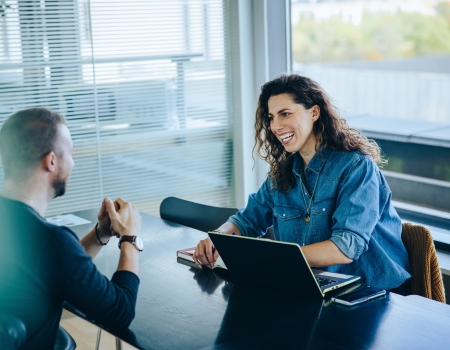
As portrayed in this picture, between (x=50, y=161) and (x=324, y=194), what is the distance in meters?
1.05

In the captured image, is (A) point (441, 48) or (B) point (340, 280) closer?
(B) point (340, 280)

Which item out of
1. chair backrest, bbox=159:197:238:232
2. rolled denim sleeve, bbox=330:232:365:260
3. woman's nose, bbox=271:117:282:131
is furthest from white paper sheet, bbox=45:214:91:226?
rolled denim sleeve, bbox=330:232:365:260

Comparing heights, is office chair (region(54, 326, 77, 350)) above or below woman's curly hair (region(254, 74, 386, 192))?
below

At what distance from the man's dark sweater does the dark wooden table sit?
192mm

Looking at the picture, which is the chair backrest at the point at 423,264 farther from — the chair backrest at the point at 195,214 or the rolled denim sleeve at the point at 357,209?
the chair backrest at the point at 195,214

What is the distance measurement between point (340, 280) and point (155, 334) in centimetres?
61

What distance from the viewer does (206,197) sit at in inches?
183

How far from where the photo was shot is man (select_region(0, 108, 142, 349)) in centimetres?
157

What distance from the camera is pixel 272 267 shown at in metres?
1.90

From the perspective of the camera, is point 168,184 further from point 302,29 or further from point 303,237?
point 303,237

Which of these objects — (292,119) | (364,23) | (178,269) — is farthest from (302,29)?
(178,269)

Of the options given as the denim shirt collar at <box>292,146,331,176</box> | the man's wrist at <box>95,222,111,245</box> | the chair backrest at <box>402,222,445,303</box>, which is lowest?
the chair backrest at <box>402,222,445,303</box>

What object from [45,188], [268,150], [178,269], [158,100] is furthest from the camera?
[158,100]

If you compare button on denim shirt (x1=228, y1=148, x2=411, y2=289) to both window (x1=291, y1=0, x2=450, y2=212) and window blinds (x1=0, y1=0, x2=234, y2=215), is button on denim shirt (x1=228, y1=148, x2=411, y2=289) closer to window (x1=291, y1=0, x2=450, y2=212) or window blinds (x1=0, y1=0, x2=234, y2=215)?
window (x1=291, y1=0, x2=450, y2=212)
